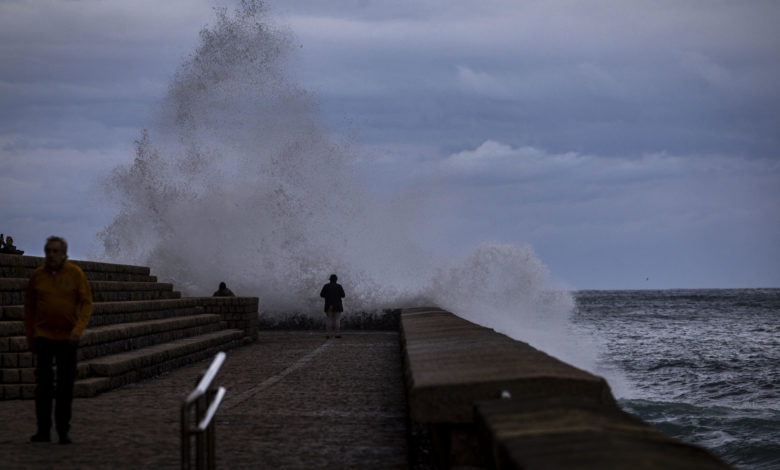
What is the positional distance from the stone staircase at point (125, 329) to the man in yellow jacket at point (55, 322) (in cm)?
293

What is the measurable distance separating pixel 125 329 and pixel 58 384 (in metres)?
5.38

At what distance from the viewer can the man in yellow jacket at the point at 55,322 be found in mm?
6957

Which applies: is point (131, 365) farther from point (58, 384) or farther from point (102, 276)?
point (102, 276)

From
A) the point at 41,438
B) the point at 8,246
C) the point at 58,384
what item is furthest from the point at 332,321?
the point at 41,438

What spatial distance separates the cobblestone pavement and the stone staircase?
24 centimetres

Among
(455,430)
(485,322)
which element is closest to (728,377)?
(485,322)

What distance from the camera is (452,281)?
102 ft

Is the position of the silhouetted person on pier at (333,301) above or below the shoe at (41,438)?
above

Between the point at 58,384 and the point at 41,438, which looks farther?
the point at 58,384

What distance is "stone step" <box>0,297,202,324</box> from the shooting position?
10.6m

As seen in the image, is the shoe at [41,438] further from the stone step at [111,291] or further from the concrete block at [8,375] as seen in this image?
the stone step at [111,291]

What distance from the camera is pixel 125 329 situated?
12359 millimetres

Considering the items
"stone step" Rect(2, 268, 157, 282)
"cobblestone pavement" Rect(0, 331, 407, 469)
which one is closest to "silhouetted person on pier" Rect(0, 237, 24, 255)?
"stone step" Rect(2, 268, 157, 282)

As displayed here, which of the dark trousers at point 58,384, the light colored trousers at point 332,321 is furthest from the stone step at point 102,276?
the dark trousers at point 58,384
